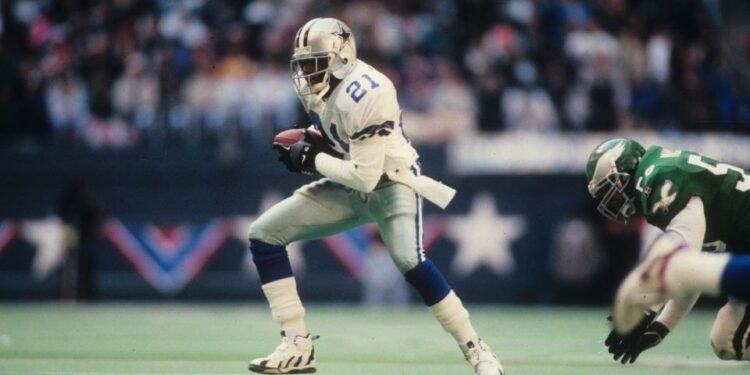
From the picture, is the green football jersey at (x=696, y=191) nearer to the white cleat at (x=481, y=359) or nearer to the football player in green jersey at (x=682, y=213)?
the football player in green jersey at (x=682, y=213)

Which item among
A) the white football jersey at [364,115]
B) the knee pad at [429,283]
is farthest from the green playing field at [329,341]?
the white football jersey at [364,115]

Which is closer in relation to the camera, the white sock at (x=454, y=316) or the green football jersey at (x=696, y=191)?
the green football jersey at (x=696, y=191)

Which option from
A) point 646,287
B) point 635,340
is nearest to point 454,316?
point 635,340

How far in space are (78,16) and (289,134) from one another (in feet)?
34.3

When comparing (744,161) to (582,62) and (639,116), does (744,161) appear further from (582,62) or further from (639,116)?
(582,62)

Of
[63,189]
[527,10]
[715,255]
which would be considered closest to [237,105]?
[63,189]

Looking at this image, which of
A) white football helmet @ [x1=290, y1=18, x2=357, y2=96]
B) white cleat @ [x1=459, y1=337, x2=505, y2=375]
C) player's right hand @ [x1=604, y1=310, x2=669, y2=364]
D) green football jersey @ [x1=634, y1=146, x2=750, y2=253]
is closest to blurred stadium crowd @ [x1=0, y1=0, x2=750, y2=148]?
white football helmet @ [x1=290, y1=18, x2=357, y2=96]

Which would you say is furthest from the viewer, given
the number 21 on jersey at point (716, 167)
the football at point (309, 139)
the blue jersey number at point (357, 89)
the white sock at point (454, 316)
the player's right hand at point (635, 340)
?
the football at point (309, 139)

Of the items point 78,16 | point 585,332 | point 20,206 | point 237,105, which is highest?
point 78,16

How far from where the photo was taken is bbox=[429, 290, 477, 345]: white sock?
Result: 7.22 m

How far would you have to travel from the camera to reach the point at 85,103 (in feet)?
53.5

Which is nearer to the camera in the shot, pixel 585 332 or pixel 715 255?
pixel 715 255

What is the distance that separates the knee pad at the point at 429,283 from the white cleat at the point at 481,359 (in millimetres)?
313

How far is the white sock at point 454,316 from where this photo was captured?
284 inches
